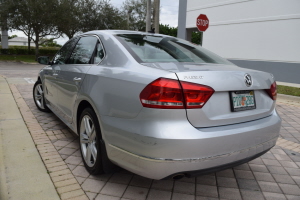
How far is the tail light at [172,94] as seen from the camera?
6.61 ft

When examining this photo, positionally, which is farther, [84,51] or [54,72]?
[54,72]

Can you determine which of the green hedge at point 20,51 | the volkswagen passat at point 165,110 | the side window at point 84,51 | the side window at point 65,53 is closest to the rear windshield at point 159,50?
the volkswagen passat at point 165,110

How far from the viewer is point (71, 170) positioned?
2.96 m

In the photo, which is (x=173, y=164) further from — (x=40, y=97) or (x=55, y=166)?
(x=40, y=97)

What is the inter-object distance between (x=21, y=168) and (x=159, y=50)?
1978 millimetres

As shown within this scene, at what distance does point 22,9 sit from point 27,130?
26.0 metres

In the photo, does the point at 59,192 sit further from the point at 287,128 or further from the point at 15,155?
the point at 287,128

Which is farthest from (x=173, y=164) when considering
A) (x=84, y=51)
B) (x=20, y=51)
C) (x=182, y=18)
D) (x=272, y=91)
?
(x=20, y=51)

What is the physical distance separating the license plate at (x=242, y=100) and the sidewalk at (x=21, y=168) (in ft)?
5.85

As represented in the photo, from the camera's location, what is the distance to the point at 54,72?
4.03m

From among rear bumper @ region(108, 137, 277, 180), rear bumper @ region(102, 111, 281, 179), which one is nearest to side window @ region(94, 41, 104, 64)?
rear bumper @ region(102, 111, 281, 179)

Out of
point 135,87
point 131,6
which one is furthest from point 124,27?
point 135,87

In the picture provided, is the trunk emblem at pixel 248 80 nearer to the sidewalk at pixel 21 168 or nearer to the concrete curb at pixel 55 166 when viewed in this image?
the concrete curb at pixel 55 166

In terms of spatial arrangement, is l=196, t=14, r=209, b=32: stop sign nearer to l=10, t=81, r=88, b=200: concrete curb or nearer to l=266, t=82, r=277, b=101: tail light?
l=10, t=81, r=88, b=200: concrete curb
